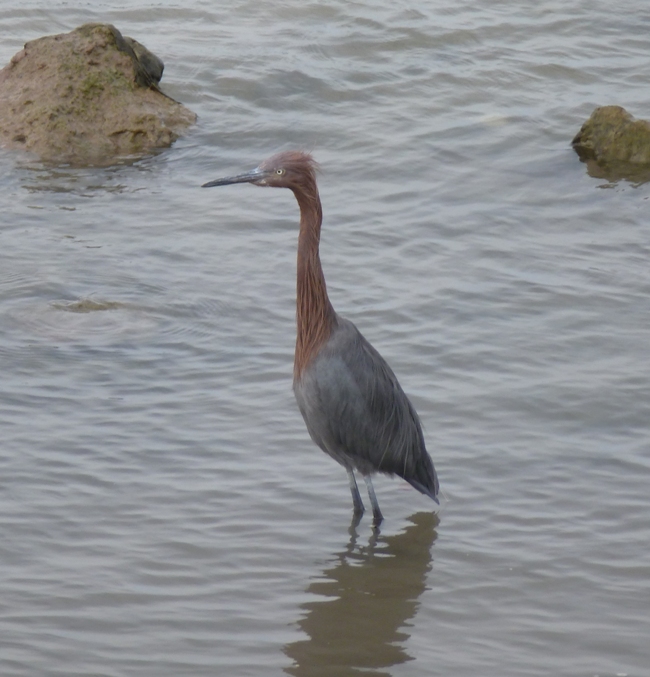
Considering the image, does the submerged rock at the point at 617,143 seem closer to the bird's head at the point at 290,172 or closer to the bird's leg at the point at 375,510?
the bird's head at the point at 290,172

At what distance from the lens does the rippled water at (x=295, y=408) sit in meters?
4.77

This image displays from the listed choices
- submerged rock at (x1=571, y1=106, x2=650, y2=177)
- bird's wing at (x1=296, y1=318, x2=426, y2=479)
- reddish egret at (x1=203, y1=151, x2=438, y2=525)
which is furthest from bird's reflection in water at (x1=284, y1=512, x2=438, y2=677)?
submerged rock at (x1=571, y1=106, x2=650, y2=177)

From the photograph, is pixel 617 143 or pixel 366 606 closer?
pixel 366 606

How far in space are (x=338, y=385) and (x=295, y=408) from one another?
928 mm

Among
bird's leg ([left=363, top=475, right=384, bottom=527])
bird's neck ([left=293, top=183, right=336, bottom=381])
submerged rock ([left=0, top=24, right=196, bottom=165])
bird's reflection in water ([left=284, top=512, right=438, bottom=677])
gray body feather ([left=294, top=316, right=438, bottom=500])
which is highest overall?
submerged rock ([left=0, top=24, right=196, bottom=165])

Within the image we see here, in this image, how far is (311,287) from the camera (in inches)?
227

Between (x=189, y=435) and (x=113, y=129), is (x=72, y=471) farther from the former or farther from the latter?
(x=113, y=129)

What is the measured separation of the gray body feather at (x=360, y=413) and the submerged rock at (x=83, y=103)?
5148 millimetres

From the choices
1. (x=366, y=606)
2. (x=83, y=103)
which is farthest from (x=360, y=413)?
(x=83, y=103)

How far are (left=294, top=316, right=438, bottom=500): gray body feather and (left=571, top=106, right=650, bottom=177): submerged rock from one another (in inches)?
196

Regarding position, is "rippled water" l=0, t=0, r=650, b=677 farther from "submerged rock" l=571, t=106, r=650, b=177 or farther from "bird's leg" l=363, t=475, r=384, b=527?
"submerged rock" l=571, t=106, r=650, b=177

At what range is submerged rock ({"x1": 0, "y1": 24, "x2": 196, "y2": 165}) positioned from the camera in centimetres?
1035

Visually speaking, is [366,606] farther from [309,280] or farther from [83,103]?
[83,103]

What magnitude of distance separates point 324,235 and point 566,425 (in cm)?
314
